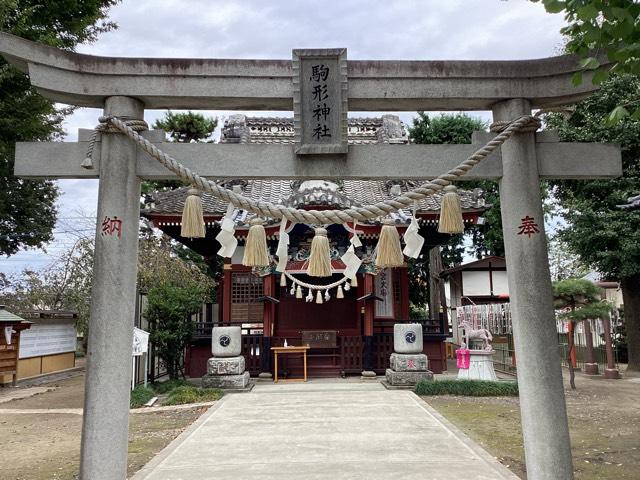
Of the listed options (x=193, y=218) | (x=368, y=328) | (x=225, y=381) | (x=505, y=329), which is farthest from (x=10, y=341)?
(x=505, y=329)

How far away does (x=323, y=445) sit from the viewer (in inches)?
254

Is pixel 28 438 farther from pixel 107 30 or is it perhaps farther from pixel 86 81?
pixel 107 30

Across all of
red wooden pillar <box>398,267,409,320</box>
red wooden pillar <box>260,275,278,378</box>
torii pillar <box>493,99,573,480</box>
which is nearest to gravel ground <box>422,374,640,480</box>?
torii pillar <box>493,99,573,480</box>

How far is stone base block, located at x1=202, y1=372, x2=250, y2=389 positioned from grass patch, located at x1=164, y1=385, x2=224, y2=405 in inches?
10.8

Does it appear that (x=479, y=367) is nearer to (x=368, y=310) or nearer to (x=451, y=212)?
(x=368, y=310)

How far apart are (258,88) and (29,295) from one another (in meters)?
19.5

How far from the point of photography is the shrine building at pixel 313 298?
42.1 feet

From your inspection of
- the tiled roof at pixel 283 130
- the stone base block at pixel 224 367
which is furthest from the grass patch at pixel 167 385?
the tiled roof at pixel 283 130

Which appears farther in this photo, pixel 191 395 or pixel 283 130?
pixel 283 130

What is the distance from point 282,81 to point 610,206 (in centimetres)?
1270

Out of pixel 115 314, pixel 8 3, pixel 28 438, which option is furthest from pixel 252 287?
pixel 115 314

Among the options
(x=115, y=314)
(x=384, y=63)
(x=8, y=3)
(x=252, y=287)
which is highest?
(x=8, y=3)

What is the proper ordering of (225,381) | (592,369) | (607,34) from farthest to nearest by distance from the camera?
1. (592,369)
2. (225,381)
3. (607,34)

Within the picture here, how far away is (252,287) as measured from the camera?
14406 mm
